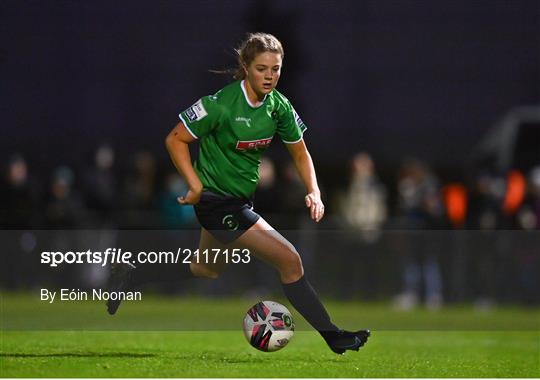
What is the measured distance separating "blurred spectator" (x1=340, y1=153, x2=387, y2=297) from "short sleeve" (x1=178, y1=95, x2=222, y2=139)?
30.2ft

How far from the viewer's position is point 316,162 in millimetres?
23844

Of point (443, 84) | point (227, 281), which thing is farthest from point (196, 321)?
point (443, 84)

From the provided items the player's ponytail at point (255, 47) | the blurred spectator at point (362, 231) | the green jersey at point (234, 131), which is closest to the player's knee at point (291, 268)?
the green jersey at point (234, 131)

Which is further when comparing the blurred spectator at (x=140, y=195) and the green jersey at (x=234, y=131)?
the blurred spectator at (x=140, y=195)

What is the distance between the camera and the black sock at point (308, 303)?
34.9ft

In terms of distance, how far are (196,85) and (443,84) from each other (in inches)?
172

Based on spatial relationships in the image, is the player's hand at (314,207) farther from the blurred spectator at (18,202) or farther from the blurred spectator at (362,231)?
the blurred spectator at (18,202)

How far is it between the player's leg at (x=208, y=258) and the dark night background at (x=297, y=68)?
435 inches

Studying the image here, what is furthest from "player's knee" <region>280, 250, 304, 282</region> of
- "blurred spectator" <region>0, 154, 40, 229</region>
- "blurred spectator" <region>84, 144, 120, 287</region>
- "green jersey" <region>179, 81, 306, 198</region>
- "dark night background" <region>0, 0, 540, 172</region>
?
"dark night background" <region>0, 0, 540, 172</region>

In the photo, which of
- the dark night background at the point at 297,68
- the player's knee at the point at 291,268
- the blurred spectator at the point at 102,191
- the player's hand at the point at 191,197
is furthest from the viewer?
the dark night background at the point at 297,68

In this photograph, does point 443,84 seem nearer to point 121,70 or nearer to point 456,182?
point 456,182

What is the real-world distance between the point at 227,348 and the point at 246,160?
221 centimetres

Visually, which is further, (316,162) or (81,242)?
(316,162)

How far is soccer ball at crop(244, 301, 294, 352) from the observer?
10.7 m
